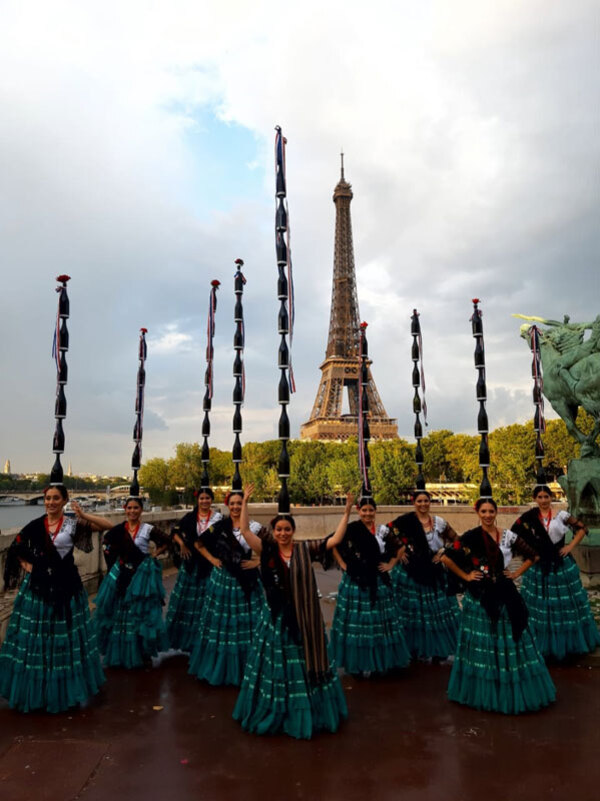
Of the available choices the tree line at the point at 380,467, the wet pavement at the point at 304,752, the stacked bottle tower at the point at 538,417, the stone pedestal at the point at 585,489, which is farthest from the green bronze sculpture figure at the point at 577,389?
the tree line at the point at 380,467

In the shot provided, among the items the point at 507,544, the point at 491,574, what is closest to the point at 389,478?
the point at 507,544

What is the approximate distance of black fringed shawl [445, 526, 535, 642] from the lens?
5.74 meters

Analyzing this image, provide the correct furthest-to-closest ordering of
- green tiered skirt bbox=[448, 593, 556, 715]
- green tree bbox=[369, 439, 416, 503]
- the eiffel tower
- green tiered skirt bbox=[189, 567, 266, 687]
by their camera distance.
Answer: the eiffel tower → green tree bbox=[369, 439, 416, 503] → green tiered skirt bbox=[189, 567, 266, 687] → green tiered skirt bbox=[448, 593, 556, 715]

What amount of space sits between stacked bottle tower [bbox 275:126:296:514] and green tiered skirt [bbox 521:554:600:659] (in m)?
3.61

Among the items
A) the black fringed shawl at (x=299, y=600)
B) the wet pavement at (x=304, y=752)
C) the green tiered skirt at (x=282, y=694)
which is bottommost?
the wet pavement at (x=304, y=752)

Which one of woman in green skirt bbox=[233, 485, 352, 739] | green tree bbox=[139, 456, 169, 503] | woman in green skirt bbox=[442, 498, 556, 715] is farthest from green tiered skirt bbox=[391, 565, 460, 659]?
green tree bbox=[139, 456, 169, 503]

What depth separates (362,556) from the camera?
267 inches

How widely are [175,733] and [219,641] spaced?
138 cm

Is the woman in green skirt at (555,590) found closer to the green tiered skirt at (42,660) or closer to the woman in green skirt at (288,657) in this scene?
the woman in green skirt at (288,657)

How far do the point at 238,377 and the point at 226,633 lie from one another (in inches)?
132

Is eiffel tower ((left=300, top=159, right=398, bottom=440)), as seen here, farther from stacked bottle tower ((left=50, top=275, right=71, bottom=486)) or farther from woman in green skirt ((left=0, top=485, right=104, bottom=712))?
woman in green skirt ((left=0, top=485, right=104, bottom=712))

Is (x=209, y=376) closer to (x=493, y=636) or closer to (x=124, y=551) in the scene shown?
(x=124, y=551)

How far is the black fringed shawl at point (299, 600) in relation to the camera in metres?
5.19

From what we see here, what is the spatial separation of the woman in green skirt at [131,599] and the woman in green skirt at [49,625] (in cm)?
88
